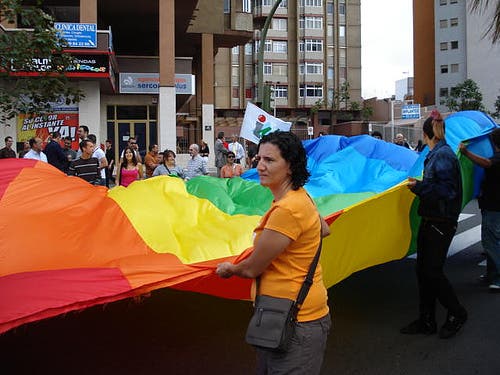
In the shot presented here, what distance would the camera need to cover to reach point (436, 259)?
4844mm

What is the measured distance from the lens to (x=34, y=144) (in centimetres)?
1065

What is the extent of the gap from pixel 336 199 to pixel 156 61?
74.2ft

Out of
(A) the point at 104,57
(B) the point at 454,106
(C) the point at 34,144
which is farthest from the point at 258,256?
(B) the point at 454,106

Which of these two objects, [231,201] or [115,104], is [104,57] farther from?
[231,201]

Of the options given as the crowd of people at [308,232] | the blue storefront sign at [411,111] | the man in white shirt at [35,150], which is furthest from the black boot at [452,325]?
the blue storefront sign at [411,111]

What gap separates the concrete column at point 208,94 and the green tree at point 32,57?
21463mm

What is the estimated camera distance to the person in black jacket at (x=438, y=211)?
4.82 metres

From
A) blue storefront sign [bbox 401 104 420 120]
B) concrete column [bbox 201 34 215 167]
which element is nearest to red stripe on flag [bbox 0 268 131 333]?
concrete column [bbox 201 34 215 167]

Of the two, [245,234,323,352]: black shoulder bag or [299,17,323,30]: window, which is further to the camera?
[299,17,323,30]: window

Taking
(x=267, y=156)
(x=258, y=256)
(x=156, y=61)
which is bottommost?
(x=258, y=256)

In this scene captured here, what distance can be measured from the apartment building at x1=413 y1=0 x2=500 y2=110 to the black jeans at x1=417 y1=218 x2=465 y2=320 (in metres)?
65.4

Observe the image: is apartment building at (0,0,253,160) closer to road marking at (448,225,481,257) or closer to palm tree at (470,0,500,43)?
road marking at (448,225,481,257)

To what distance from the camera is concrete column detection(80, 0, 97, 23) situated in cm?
2331

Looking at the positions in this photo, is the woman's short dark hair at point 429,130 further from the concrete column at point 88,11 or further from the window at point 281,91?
the window at point 281,91
